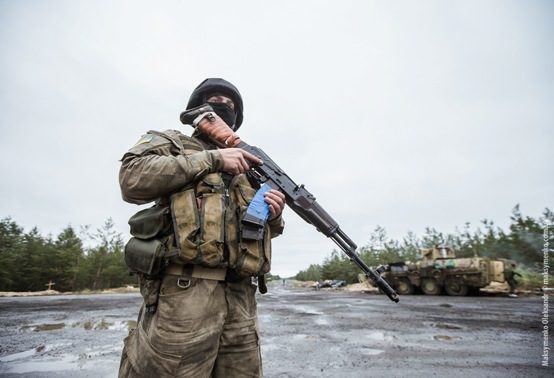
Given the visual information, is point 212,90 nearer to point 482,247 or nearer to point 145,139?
point 145,139

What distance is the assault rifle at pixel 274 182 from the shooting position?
2039mm

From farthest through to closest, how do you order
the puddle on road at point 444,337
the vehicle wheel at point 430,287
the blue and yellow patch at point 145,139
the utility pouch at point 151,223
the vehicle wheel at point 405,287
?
the vehicle wheel at point 405,287 < the vehicle wheel at point 430,287 < the puddle on road at point 444,337 < the blue and yellow patch at point 145,139 < the utility pouch at point 151,223

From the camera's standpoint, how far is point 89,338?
4.79 metres

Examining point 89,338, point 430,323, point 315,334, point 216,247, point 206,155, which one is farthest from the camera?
point 430,323

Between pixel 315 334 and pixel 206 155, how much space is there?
183 inches

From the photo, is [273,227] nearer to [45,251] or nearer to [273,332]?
[273,332]

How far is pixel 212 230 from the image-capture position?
5.28ft

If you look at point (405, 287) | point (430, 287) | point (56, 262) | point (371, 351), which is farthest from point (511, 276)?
point (56, 262)

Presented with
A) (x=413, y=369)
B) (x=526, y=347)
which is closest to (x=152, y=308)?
(x=413, y=369)

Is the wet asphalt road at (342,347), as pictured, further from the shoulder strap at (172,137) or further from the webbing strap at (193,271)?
the shoulder strap at (172,137)

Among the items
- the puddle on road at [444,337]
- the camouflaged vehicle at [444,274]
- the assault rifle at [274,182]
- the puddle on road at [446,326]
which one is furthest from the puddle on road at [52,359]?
the camouflaged vehicle at [444,274]

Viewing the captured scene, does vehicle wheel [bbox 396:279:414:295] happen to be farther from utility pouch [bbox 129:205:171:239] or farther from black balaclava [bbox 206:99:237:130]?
utility pouch [bbox 129:205:171:239]

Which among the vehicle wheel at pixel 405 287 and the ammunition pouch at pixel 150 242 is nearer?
the ammunition pouch at pixel 150 242

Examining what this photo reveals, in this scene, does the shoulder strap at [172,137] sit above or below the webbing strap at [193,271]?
above
